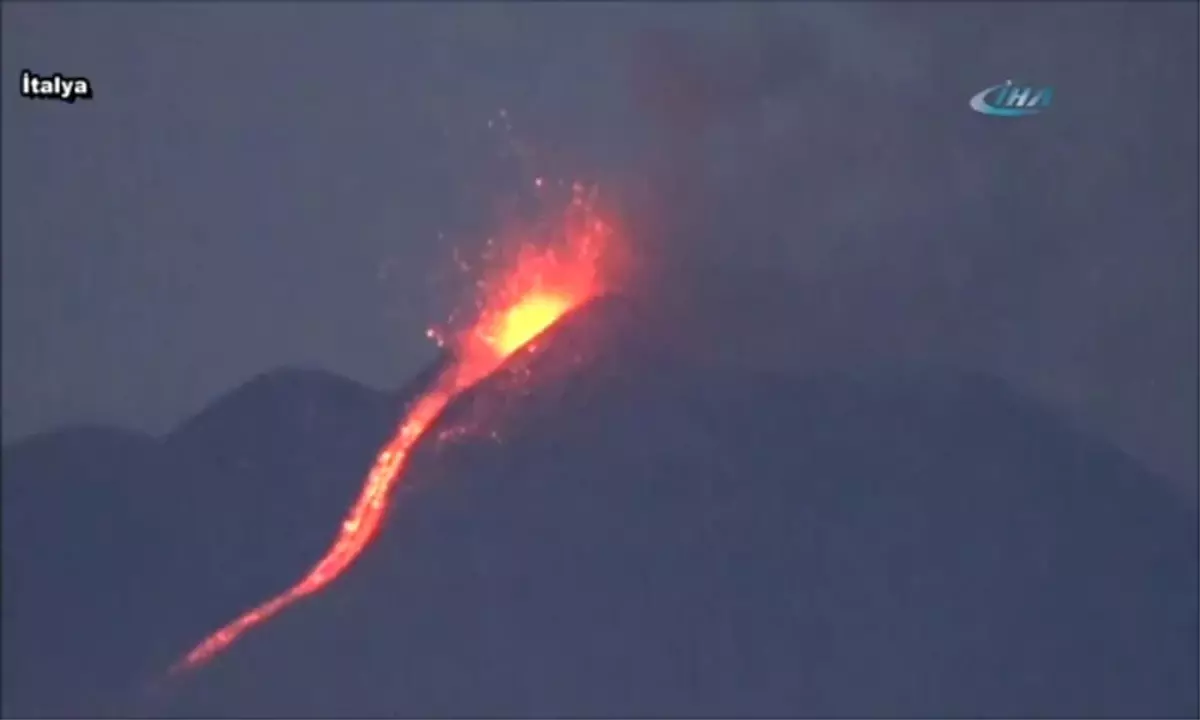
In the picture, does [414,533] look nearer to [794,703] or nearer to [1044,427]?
[794,703]

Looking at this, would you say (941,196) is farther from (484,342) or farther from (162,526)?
(162,526)

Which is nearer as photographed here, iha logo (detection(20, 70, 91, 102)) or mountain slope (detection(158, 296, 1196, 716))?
mountain slope (detection(158, 296, 1196, 716))

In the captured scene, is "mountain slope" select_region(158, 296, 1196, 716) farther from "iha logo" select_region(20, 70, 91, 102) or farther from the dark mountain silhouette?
"iha logo" select_region(20, 70, 91, 102)

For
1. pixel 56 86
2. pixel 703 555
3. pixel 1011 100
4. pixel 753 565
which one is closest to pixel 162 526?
pixel 56 86

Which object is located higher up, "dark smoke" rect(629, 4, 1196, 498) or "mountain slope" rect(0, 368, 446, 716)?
"dark smoke" rect(629, 4, 1196, 498)

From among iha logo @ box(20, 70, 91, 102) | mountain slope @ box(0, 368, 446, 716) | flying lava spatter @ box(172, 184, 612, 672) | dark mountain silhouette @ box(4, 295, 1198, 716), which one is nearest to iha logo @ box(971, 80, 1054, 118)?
dark mountain silhouette @ box(4, 295, 1198, 716)
